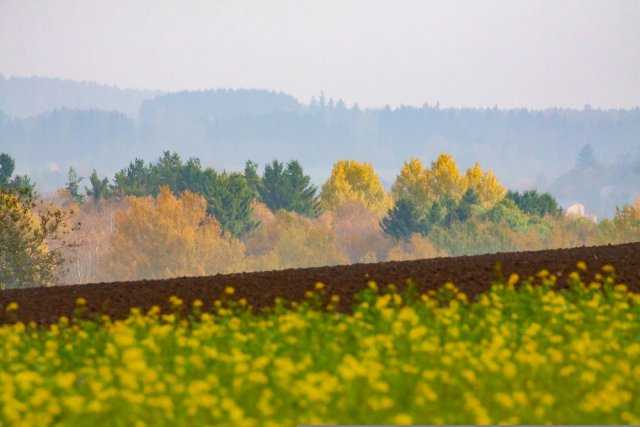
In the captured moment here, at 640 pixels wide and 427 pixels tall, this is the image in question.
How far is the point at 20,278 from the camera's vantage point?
133ft

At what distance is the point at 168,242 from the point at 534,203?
3568 cm

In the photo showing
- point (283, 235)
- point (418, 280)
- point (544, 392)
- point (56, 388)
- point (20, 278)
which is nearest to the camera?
point (544, 392)

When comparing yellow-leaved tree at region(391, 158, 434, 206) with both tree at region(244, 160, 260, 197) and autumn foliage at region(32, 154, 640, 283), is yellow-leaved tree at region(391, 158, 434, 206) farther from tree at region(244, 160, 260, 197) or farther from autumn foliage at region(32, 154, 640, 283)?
tree at region(244, 160, 260, 197)

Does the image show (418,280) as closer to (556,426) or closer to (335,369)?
(335,369)

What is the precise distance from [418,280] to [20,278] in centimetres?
2713

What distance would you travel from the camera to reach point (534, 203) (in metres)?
99.4

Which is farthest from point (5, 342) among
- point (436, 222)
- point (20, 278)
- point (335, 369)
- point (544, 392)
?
point (436, 222)

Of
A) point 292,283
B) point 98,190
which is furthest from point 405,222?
point 292,283

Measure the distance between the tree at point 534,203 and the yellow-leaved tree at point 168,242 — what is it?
27576 millimetres

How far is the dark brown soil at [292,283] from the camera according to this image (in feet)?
51.9

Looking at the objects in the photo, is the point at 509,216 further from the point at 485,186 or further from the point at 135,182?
the point at 135,182

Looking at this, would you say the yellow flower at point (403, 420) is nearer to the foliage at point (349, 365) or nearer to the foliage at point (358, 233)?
the foliage at point (349, 365)

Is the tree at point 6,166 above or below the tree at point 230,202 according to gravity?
above

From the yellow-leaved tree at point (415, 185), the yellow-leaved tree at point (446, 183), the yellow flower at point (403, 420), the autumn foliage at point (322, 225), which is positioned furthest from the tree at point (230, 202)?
the yellow flower at point (403, 420)
